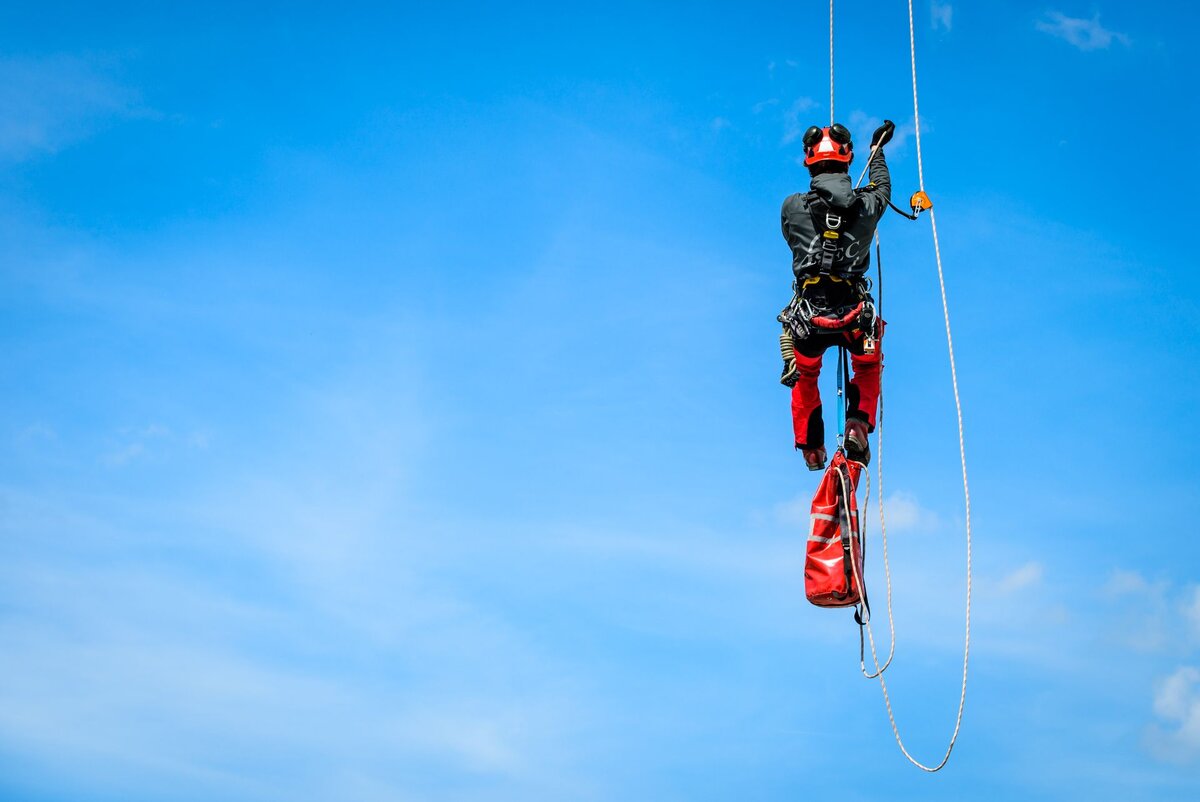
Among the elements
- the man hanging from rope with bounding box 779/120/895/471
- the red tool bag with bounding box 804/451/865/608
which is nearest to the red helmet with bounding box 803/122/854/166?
the man hanging from rope with bounding box 779/120/895/471

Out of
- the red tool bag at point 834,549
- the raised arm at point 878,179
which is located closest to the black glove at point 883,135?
the raised arm at point 878,179

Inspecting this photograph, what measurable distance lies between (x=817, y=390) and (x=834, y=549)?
7.01 ft

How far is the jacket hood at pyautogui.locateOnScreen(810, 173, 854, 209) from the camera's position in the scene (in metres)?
17.8

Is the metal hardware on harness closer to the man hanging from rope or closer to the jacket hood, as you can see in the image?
the man hanging from rope

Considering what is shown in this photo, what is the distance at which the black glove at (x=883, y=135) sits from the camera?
1861 cm

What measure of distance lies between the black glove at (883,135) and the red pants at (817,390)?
2.19 metres

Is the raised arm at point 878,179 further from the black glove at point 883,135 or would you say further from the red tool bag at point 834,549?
the red tool bag at point 834,549

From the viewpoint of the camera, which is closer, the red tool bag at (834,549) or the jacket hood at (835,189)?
the jacket hood at (835,189)

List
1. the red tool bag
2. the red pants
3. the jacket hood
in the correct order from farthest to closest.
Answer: the red pants, the red tool bag, the jacket hood

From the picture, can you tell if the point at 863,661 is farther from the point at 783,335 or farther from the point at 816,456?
the point at 783,335

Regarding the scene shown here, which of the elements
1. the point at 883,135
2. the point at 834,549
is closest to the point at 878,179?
the point at 883,135

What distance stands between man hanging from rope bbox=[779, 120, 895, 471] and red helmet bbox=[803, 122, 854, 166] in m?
0.01

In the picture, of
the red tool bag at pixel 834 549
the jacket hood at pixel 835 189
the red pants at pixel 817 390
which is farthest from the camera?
the red pants at pixel 817 390

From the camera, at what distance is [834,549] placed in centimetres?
1811
